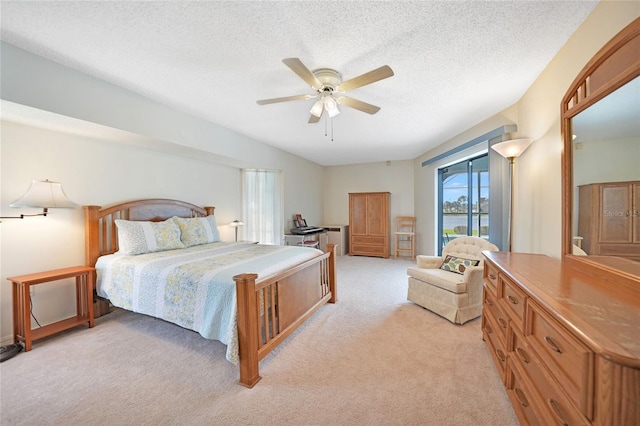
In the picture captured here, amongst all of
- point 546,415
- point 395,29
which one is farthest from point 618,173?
point 395,29

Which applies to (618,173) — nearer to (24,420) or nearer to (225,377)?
(225,377)

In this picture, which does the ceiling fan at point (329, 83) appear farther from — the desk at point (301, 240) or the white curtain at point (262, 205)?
the desk at point (301, 240)

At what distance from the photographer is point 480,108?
9.86ft

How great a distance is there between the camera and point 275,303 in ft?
7.30

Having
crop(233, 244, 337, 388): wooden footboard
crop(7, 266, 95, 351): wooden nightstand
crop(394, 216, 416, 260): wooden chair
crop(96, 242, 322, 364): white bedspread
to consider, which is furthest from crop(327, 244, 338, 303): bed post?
crop(394, 216, 416, 260): wooden chair

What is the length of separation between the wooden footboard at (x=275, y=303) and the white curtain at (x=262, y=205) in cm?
223

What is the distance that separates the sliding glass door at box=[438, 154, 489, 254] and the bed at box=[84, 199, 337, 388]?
2991 millimetres

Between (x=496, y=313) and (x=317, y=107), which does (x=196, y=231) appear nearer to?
(x=317, y=107)

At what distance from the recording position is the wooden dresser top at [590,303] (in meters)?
0.73

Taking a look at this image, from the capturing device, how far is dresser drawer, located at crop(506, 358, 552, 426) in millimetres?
1158

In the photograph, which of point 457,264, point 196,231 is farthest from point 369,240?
point 196,231

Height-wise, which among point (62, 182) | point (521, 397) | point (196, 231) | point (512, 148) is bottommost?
point (521, 397)

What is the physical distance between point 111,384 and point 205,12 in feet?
8.58

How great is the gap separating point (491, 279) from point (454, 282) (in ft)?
2.03
